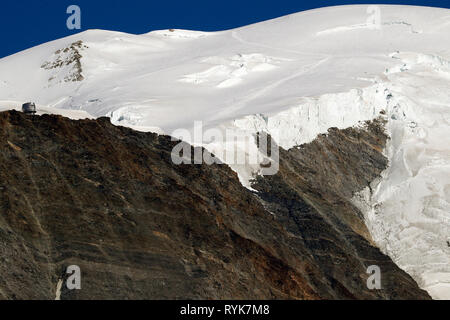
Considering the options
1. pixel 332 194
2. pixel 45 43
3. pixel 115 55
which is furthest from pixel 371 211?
pixel 45 43

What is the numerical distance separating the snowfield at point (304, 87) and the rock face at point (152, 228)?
2958mm

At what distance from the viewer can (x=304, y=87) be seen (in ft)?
222

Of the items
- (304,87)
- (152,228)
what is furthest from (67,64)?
(152,228)

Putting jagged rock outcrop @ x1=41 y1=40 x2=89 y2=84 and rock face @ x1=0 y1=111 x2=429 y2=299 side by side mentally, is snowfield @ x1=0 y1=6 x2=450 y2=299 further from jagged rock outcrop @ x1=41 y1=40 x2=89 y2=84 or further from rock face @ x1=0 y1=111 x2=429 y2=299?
rock face @ x1=0 y1=111 x2=429 y2=299

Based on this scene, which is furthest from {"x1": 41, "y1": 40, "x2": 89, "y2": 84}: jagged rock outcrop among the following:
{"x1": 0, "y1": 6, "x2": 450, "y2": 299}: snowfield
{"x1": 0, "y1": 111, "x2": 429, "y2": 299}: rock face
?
{"x1": 0, "y1": 111, "x2": 429, "y2": 299}: rock face

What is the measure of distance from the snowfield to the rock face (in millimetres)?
2958

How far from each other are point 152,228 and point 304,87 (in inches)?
1035

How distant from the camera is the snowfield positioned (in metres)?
56.8

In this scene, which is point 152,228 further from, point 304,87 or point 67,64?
point 67,64

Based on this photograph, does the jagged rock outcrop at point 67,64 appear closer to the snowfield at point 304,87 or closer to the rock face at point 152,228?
the snowfield at point 304,87

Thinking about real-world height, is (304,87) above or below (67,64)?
below

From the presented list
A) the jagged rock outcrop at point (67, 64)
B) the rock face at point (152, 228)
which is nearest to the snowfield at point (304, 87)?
the jagged rock outcrop at point (67, 64)

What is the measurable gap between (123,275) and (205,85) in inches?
1314

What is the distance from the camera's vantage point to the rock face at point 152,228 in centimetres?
4159
